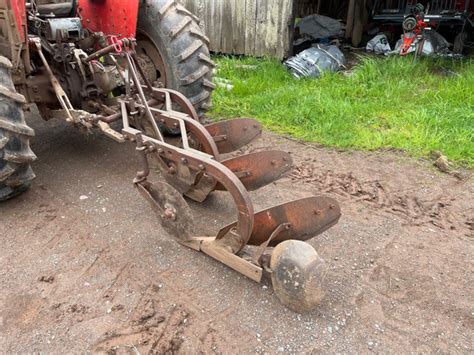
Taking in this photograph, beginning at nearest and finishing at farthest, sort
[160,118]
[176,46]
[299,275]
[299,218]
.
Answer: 1. [299,275]
2. [299,218]
3. [160,118]
4. [176,46]

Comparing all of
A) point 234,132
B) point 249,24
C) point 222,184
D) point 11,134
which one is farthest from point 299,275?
point 249,24

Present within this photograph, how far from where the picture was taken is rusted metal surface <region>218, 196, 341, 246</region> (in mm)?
2115

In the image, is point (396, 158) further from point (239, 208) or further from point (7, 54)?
point (7, 54)

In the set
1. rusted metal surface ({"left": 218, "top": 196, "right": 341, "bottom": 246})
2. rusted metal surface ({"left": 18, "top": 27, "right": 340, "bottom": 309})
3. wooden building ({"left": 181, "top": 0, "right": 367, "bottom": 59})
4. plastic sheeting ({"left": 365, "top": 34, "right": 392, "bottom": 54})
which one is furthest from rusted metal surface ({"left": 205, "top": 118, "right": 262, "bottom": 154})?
plastic sheeting ({"left": 365, "top": 34, "right": 392, "bottom": 54})

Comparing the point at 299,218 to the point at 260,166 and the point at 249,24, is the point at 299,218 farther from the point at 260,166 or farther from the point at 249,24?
the point at 249,24

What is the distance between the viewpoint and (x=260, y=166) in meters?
2.53

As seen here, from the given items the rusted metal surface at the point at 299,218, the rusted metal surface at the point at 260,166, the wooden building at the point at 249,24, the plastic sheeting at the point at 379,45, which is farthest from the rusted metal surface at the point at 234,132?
the plastic sheeting at the point at 379,45

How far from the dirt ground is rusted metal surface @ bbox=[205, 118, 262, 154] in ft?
1.31

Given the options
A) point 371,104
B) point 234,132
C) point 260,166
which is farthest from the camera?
point 371,104

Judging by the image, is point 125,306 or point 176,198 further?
point 176,198

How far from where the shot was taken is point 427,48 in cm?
660

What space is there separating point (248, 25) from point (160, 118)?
4.57m

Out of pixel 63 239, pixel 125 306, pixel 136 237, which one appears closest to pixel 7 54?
pixel 63 239

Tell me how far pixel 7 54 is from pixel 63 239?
1.27 m
